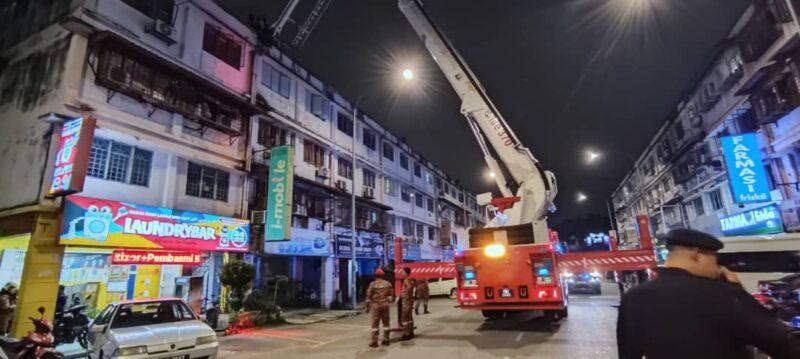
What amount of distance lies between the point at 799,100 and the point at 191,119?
25.9 m

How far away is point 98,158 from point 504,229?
45.4ft

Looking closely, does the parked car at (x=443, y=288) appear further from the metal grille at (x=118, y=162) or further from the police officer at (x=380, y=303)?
the metal grille at (x=118, y=162)

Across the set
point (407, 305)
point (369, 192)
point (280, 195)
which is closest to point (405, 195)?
point (369, 192)

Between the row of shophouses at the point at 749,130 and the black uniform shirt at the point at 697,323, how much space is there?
8.75 metres

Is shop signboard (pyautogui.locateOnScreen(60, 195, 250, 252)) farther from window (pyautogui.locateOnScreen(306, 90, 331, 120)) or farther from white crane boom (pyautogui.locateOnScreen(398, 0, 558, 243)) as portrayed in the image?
white crane boom (pyautogui.locateOnScreen(398, 0, 558, 243))

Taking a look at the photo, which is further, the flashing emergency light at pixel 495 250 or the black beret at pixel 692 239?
the flashing emergency light at pixel 495 250

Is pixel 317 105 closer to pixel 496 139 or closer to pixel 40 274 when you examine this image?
pixel 496 139

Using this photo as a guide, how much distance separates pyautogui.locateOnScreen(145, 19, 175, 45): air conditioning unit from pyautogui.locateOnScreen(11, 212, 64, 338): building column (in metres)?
7.40

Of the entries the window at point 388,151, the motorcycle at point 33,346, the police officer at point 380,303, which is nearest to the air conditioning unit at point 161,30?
the motorcycle at point 33,346

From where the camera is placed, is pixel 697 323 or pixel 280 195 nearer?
pixel 697 323

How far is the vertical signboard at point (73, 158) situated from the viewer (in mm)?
11102

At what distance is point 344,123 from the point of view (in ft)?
88.5

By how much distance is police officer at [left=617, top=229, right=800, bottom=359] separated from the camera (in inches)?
85.5

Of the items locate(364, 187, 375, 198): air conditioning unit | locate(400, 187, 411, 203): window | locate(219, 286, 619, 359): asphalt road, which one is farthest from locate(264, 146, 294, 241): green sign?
locate(400, 187, 411, 203): window
